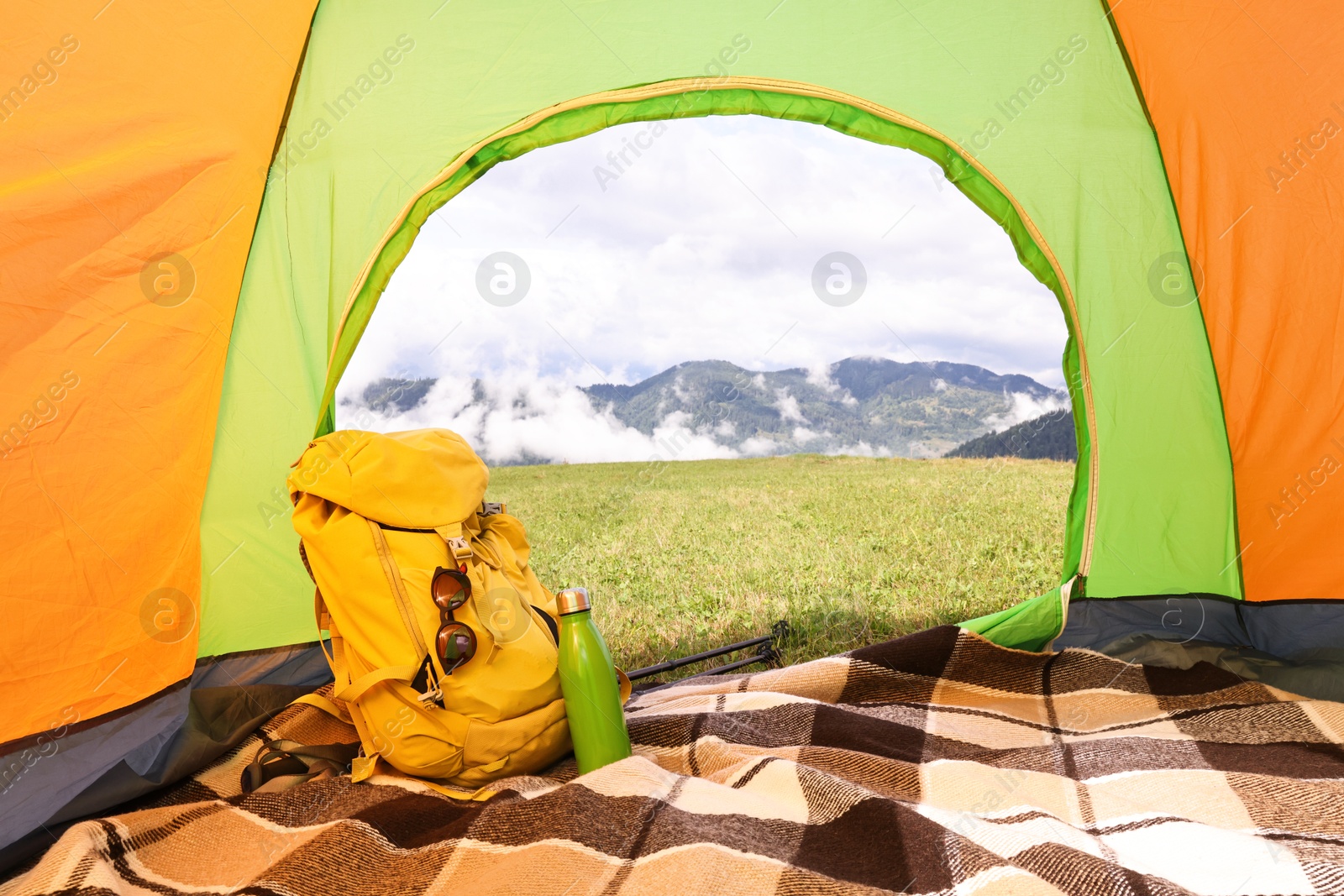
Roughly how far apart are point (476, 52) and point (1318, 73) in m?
1.97

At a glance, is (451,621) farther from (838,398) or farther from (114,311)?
(838,398)

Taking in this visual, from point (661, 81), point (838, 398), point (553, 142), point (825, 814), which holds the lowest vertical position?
point (838, 398)

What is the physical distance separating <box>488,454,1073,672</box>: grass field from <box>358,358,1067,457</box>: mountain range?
57.7 ft

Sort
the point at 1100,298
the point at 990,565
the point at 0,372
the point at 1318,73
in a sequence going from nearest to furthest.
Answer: the point at 0,372 < the point at 1318,73 < the point at 1100,298 < the point at 990,565

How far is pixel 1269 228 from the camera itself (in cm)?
198

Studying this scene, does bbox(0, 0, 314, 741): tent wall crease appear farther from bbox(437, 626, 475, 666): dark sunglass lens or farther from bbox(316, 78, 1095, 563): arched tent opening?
bbox(437, 626, 475, 666): dark sunglass lens

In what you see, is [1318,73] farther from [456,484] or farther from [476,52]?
[456,484]

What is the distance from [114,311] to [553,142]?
1.04m

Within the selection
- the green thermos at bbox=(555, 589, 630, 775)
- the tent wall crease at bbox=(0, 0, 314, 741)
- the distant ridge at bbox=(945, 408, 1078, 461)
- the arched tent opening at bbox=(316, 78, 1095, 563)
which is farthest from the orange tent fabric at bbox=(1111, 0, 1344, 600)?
the distant ridge at bbox=(945, 408, 1078, 461)

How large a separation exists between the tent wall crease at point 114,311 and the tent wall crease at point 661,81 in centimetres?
14

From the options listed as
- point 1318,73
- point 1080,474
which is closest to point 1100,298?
point 1080,474

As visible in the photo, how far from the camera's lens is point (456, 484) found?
1.67 m

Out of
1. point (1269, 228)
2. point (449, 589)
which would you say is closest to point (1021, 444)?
point (1269, 228)

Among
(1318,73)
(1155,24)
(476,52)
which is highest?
(476,52)
